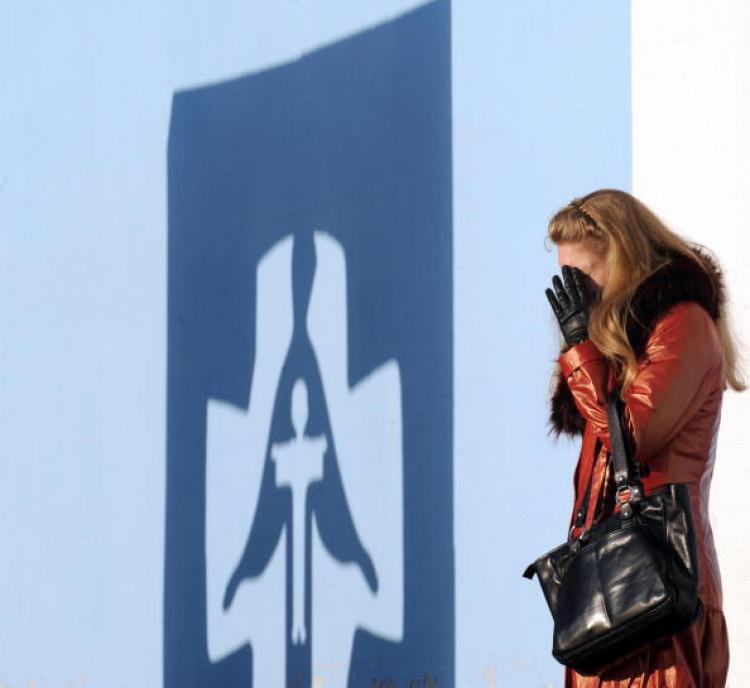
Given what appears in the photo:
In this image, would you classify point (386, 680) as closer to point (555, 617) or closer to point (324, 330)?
point (324, 330)

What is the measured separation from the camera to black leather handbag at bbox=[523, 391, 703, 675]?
120 inches

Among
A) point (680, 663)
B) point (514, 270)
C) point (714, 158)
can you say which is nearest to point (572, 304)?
point (680, 663)

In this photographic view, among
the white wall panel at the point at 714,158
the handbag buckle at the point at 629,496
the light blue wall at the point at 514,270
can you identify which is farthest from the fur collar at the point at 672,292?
the light blue wall at the point at 514,270

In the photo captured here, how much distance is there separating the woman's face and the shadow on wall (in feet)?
5.77

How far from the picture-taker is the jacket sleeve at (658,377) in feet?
10.4

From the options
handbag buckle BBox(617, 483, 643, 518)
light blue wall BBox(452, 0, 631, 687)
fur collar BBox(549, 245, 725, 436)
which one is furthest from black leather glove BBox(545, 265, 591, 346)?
light blue wall BBox(452, 0, 631, 687)

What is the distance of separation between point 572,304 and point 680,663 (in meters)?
0.74

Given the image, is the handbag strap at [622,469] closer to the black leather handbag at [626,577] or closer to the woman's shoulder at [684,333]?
the black leather handbag at [626,577]

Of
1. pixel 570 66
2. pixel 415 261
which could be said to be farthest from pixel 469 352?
pixel 570 66

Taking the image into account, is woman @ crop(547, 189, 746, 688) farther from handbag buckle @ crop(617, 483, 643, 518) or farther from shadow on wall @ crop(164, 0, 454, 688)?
shadow on wall @ crop(164, 0, 454, 688)

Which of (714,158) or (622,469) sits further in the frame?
(714,158)

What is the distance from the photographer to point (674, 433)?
10.5ft

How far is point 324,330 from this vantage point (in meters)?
5.67

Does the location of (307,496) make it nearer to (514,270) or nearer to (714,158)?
(514,270)
